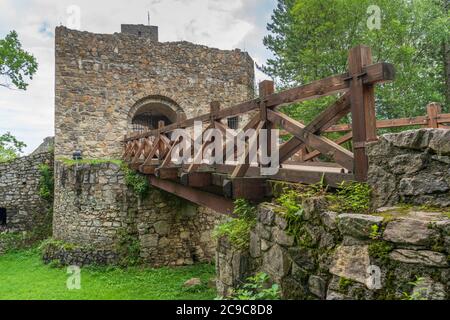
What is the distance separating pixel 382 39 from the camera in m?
9.29

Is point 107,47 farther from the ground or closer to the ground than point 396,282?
farther from the ground

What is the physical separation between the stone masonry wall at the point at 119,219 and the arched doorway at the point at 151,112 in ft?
13.7

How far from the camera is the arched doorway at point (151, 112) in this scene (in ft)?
42.7

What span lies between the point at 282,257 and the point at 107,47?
12.0m

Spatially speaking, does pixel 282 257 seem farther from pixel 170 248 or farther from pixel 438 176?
pixel 170 248

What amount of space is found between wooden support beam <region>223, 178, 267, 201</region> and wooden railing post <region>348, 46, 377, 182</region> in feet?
3.72

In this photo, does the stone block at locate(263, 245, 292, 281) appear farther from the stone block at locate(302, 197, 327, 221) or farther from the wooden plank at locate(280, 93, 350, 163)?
the wooden plank at locate(280, 93, 350, 163)

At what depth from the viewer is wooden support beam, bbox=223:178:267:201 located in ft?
10.8

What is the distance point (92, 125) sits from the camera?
12.0 m

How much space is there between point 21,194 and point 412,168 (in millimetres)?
12658

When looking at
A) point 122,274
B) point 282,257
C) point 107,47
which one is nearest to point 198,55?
point 107,47

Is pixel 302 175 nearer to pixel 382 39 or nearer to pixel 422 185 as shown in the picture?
pixel 422 185

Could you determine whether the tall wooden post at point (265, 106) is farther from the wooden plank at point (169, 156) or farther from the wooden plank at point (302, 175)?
the wooden plank at point (169, 156)

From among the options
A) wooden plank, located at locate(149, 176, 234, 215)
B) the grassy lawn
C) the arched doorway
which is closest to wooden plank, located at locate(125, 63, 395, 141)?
wooden plank, located at locate(149, 176, 234, 215)
